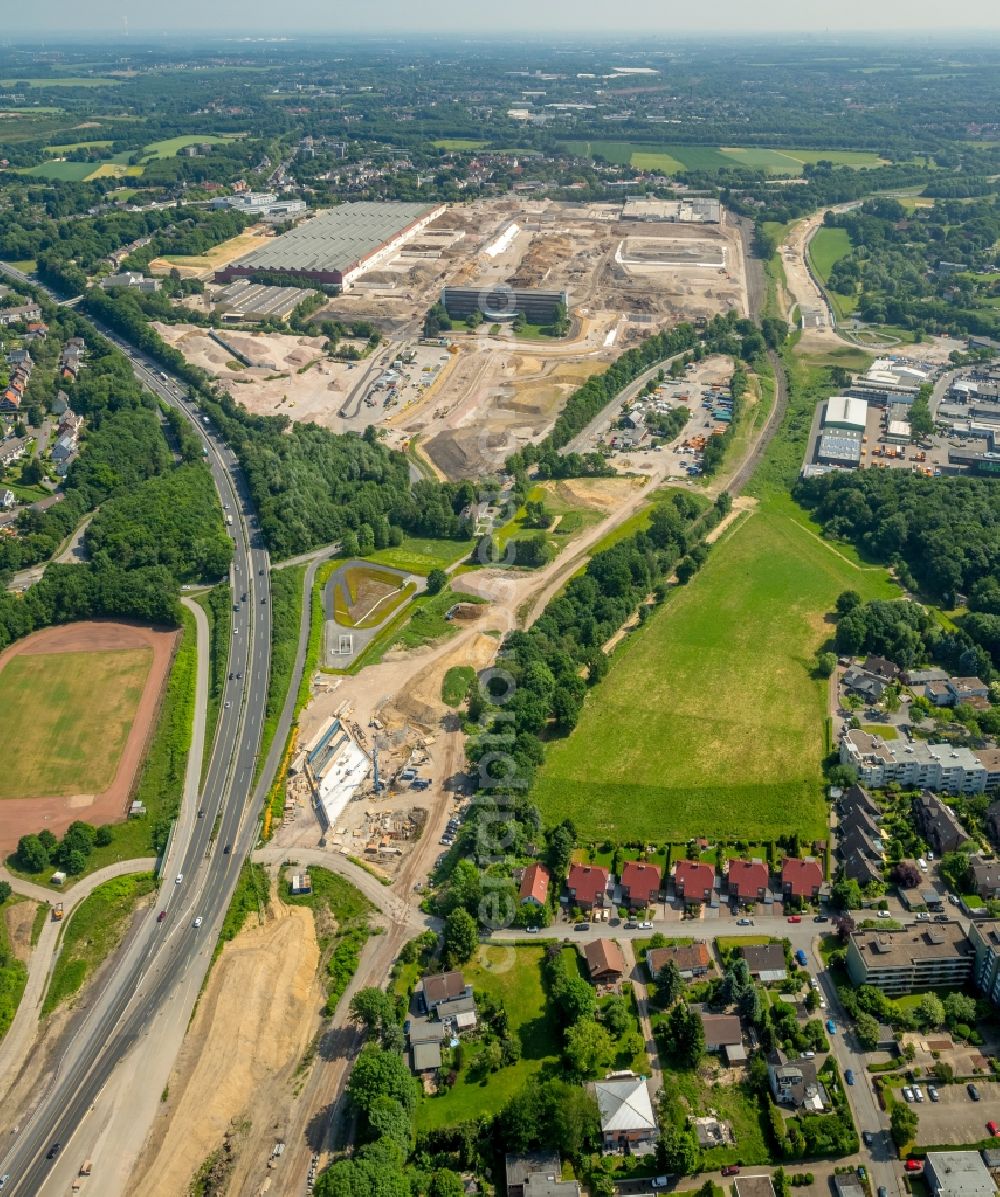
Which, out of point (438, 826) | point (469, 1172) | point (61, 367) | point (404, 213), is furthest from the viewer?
point (404, 213)

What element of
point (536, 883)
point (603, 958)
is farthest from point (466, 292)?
point (603, 958)

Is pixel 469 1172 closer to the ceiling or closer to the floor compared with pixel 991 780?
closer to the floor

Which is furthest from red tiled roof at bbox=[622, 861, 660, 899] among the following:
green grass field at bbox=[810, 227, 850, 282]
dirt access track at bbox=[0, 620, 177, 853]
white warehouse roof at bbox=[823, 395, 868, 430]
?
green grass field at bbox=[810, 227, 850, 282]

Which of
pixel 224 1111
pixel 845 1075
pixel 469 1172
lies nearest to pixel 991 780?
pixel 845 1075

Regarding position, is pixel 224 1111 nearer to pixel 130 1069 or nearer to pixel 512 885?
pixel 130 1069

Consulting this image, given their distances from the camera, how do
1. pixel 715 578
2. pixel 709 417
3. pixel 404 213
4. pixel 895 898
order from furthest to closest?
pixel 404 213, pixel 709 417, pixel 715 578, pixel 895 898

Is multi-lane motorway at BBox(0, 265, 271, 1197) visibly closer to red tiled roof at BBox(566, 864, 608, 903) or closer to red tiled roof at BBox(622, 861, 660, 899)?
red tiled roof at BBox(566, 864, 608, 903)
